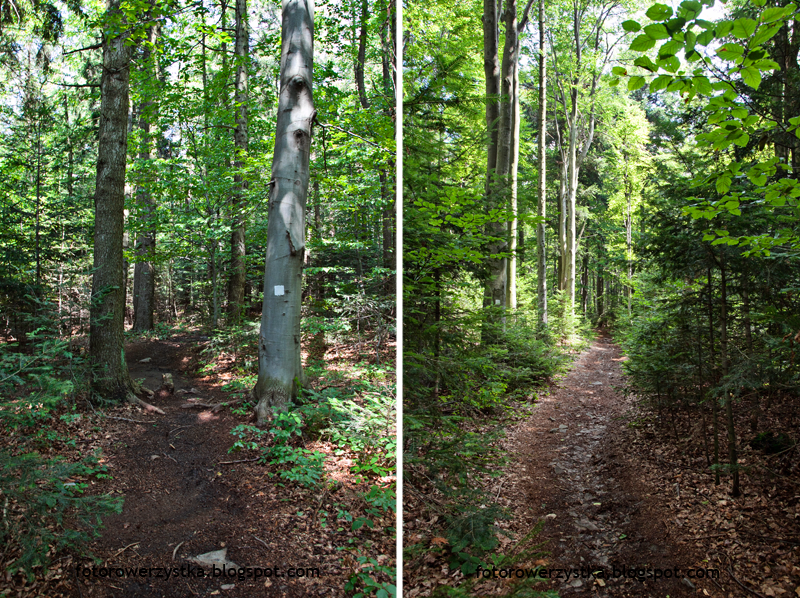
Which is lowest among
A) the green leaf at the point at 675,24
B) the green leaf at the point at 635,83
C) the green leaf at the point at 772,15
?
the green leaf at the point at 635,83

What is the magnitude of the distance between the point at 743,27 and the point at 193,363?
650cm

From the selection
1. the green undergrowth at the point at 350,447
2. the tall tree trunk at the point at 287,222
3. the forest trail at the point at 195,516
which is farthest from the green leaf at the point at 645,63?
the tall tree trunk at the point at 287,222

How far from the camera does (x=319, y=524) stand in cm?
219

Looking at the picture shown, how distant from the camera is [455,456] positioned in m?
2.01

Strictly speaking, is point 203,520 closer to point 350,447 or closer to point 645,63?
point 350,447

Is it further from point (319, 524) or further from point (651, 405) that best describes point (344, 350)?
point (651, 405)

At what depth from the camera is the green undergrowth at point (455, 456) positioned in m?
1.23

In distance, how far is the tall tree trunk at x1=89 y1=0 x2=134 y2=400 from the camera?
3.82m

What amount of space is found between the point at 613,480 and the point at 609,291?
74.7ft

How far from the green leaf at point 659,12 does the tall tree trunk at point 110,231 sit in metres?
4.23

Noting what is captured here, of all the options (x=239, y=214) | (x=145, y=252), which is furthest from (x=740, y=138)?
(x=145, y=252)

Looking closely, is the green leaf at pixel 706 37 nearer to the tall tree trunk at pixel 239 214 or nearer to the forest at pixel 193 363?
the forest at pixel 193 363

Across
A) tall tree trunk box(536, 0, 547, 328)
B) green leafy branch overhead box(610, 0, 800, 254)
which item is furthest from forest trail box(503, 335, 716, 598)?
tall tree trunk box(536, 0, 547, 328)

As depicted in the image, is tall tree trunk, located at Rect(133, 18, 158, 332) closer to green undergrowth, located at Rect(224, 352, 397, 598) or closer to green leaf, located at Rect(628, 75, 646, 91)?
green undergrowth, located at Rect(224, 352, 397, 598)
